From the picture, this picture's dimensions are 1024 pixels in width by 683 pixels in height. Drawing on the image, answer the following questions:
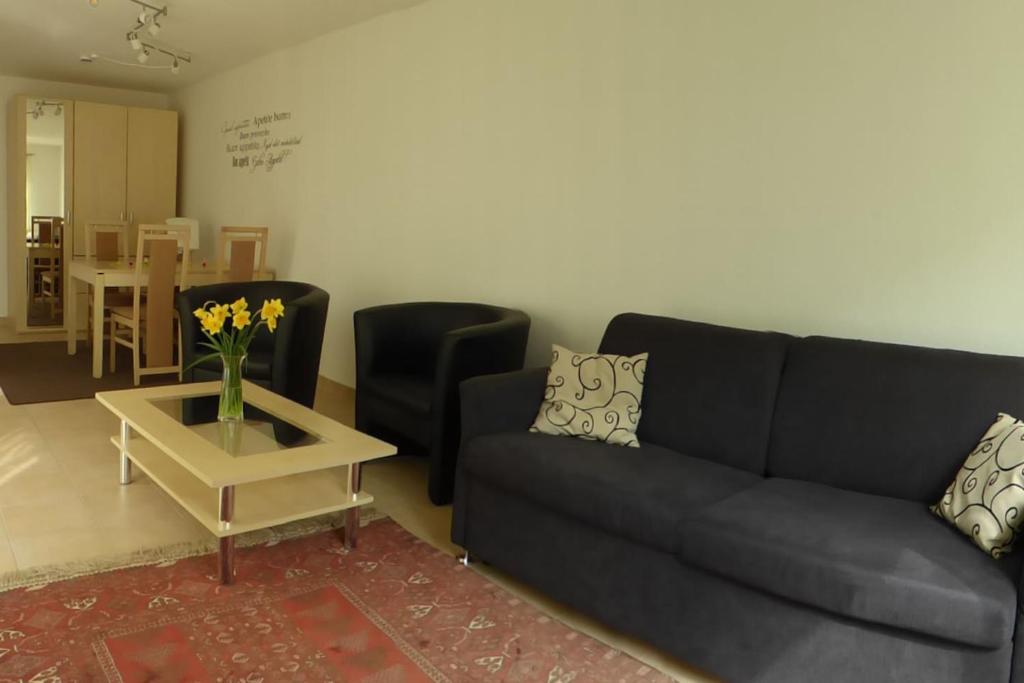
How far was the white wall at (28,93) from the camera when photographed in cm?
740

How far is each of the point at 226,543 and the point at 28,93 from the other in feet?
21.5

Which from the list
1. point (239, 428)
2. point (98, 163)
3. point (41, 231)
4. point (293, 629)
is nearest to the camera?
point (293, 629)

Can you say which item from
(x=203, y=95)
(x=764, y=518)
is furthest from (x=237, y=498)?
(x=203, y=95)

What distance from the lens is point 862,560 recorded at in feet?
6.31

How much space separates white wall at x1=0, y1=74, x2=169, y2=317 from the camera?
7402 mm

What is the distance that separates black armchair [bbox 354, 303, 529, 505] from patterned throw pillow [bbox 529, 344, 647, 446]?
1.51 ft

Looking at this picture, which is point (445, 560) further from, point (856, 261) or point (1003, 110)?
point (1003, 110)

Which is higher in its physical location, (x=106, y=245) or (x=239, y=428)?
(x=106, y=245)

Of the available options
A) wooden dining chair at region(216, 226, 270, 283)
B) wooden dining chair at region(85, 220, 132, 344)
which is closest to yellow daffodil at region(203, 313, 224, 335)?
wooden dining chair at region(216, 226, 270, 283)

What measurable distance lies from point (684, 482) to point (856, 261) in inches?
39.6

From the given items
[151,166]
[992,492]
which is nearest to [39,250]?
[151,166]

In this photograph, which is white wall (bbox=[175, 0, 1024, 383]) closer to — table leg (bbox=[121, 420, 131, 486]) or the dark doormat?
the dark doormat

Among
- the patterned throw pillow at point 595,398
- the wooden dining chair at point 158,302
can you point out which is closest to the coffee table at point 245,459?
the patterned throw pillow at point 595,398

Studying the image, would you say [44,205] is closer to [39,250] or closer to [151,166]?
[39,250]
